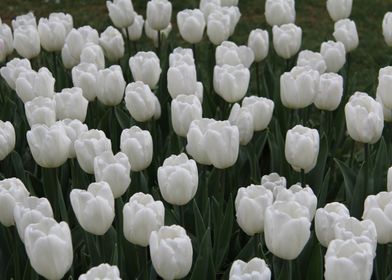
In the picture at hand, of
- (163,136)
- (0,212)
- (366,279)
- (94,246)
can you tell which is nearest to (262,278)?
(366,279)

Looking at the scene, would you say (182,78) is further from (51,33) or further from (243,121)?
(51,33)

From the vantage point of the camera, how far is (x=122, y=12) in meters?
4.08

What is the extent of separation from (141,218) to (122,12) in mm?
2154

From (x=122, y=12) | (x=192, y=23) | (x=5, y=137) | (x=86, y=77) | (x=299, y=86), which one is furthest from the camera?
(x=122, y=12)

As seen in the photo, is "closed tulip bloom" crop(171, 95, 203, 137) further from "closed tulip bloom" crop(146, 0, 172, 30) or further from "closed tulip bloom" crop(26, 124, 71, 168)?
"closed tulip bloom" crop(146, 0, 172, 30)

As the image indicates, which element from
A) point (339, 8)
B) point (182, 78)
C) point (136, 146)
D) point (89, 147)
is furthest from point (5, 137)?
point (339, 8)

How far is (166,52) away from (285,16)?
72cm

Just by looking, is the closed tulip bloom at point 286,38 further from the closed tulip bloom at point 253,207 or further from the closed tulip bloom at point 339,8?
the closed tulip bloom at point 253,207

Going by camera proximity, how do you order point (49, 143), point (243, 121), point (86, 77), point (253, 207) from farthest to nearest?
point (86, 77) → point (243, 121) → point (49, 143) → point (253, 207)

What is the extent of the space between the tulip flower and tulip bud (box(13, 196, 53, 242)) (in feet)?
0.80

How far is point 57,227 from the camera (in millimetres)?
2008

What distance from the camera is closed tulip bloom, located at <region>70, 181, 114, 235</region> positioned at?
2.17 m

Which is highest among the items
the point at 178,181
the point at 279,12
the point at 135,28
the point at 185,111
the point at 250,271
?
the point at 279,12

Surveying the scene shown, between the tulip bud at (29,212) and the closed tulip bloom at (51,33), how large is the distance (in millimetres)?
1766
